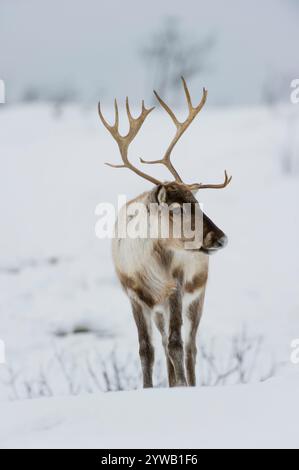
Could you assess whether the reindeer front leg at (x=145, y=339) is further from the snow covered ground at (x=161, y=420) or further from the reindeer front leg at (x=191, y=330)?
the snow covered ground at (x=161, y=420)

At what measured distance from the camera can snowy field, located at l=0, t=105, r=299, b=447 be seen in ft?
15.5

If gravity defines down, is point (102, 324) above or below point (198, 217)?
below

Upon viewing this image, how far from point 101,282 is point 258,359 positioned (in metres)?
4.05

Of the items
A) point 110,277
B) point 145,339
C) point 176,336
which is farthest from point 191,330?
point 110,277

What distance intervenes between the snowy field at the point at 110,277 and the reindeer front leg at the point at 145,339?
72 centimetres

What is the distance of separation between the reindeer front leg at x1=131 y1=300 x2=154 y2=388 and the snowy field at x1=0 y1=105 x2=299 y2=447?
716 mm

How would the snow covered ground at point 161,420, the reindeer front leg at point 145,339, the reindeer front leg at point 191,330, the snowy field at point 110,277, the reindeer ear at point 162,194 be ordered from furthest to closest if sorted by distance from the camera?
the reindeer front leg at point 191,330
the reindeer front leg at point 145,339
the reindeer ear at point 162,194
the snowy field at point 110,277
the snow covered ground at point 161,420

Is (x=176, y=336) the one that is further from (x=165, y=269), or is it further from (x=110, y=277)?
(x=110, y=277)

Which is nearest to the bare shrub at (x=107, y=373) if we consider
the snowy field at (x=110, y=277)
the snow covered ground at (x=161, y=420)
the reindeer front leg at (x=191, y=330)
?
the snowy field at (x=110, y=277)

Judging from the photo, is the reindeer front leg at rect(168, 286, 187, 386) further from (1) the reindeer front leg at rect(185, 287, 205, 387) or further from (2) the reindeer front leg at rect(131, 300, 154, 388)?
(1) the reindeer front leg at rect(185, 287, 205, 387)

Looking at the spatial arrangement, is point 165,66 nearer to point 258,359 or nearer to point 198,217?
point 258,359

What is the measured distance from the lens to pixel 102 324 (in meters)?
12.0

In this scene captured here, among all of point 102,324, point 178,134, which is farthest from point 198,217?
point 102,324

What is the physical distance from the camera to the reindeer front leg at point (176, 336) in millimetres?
5430
